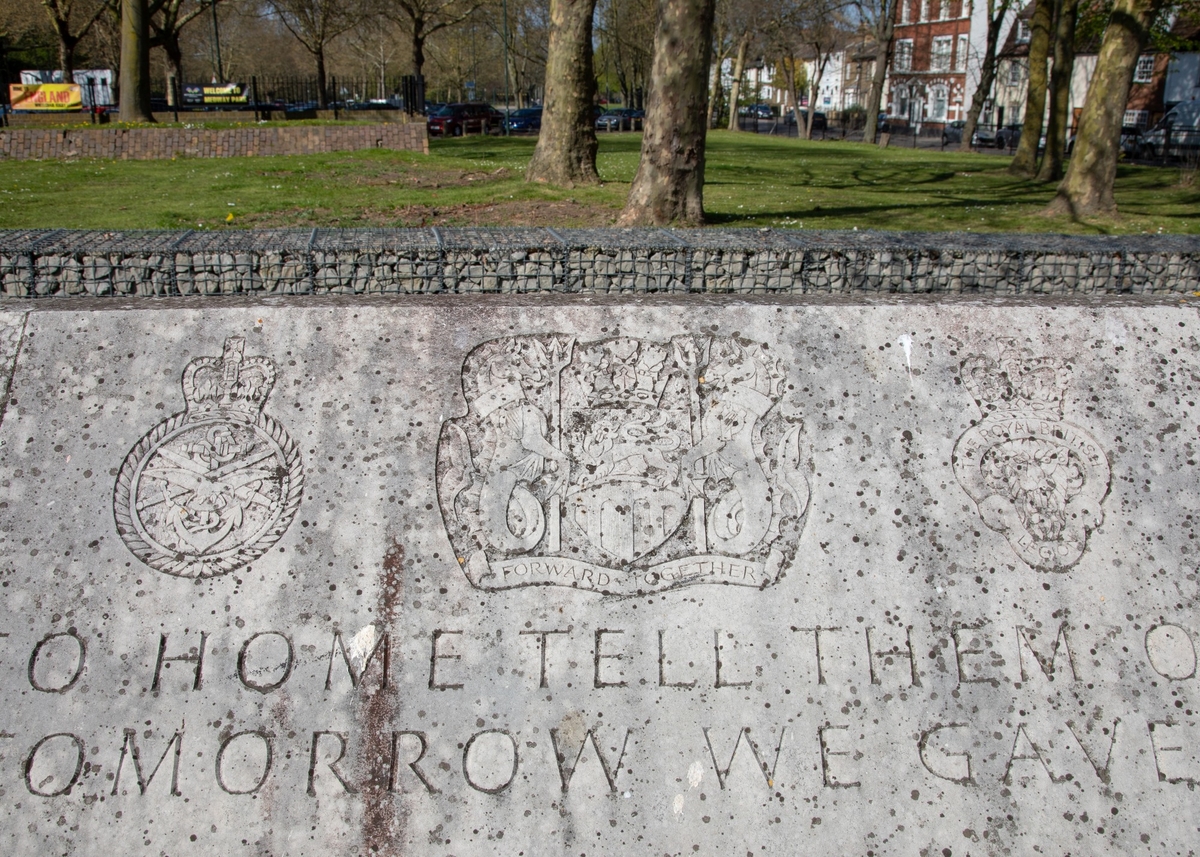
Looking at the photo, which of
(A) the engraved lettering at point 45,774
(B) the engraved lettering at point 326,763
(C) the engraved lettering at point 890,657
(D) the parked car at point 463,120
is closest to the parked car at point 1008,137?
(D) the parked car at point 463,120

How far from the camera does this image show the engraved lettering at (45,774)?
306 cm

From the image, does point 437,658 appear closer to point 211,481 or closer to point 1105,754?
point 211,481

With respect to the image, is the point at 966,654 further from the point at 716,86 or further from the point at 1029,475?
the point at 716,86

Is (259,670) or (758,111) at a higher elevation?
(758,111)

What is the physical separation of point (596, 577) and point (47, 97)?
89.2 feet

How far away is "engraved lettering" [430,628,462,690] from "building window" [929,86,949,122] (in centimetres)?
6072

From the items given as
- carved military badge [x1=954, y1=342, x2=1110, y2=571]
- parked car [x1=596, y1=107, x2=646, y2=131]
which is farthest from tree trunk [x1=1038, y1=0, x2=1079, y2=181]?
parked car [x1=596, y1=107, x2=646, y2=131]

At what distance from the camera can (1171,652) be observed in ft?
11.5

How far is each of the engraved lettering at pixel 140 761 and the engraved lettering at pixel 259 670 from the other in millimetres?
281

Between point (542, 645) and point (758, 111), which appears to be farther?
point (758, 111)

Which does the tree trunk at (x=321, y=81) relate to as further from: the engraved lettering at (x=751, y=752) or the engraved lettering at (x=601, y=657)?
the engraved lettering at (x=751, y=752)

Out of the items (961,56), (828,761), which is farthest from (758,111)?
(828,761)

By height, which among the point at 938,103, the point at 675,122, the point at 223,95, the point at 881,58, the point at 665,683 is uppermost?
the point at 938,103

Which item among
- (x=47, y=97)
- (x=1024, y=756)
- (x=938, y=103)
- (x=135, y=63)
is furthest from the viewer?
(x=938, y=103)
